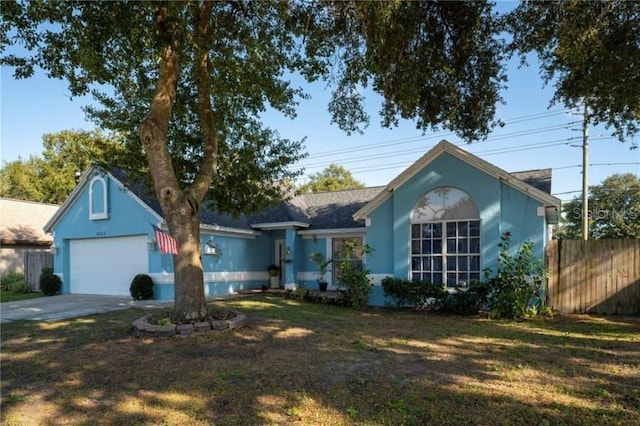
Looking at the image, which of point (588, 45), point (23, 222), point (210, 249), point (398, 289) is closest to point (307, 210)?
point (210, 249)

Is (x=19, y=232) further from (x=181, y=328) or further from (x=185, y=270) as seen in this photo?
(x=181, y=328)

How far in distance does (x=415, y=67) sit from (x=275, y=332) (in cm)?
663

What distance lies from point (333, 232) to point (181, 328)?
31.6 ft

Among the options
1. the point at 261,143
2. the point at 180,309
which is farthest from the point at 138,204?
the point at 180,309

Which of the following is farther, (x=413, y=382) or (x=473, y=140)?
(x=473, y=140)

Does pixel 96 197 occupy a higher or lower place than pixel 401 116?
lower

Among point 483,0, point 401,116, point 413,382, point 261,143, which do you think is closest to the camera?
point 413,382

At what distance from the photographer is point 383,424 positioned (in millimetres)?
4094

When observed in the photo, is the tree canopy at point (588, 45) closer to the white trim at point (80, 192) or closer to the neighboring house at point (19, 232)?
the white trim at point (80, 192)

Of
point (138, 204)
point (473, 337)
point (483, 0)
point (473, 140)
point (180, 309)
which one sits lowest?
point (473, 337)

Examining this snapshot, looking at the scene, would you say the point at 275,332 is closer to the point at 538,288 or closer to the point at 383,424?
the point at 383,424

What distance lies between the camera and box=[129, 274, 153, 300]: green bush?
14539 mm

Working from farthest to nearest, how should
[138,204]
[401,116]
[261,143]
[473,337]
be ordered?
[138,204]
[261,143]
[401,116]
[473,337]

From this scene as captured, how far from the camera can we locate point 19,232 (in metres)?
23.1
